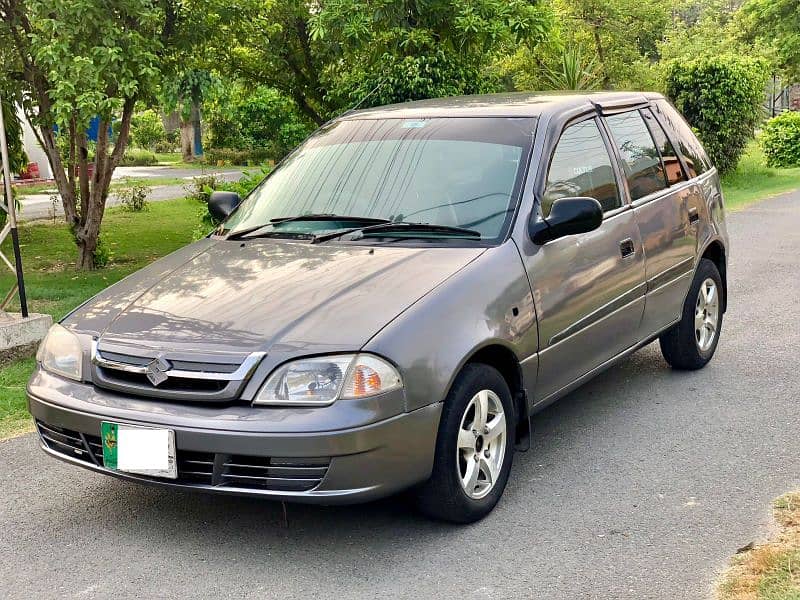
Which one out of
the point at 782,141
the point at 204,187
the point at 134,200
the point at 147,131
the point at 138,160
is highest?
the point at 204,187

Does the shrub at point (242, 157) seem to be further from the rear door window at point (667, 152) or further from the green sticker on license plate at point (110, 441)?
the green sticker on license plate at point (110, 441)

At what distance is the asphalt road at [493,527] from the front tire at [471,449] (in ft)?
0.36

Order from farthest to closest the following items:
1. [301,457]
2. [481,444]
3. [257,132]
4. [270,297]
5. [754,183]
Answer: [257,132]
[754,183]
[481,444]
[270,297]
[301,457]

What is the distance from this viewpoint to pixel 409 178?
4.78 m

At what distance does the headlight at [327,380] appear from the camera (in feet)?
11.8

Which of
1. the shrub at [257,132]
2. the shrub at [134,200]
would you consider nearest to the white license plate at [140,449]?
the shrub at [134,200]

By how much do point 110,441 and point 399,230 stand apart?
5.15ft

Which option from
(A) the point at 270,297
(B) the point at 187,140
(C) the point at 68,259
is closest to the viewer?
(A) the point at 270,297

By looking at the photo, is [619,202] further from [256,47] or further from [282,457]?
[256,47]

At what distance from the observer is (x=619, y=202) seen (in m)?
5.21

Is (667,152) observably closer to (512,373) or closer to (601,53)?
(512,373)

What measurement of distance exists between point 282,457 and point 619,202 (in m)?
2.50

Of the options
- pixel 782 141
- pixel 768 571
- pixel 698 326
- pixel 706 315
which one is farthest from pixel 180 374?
pixel 782 141

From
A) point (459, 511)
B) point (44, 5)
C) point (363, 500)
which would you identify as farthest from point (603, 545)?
point (44, 5)
